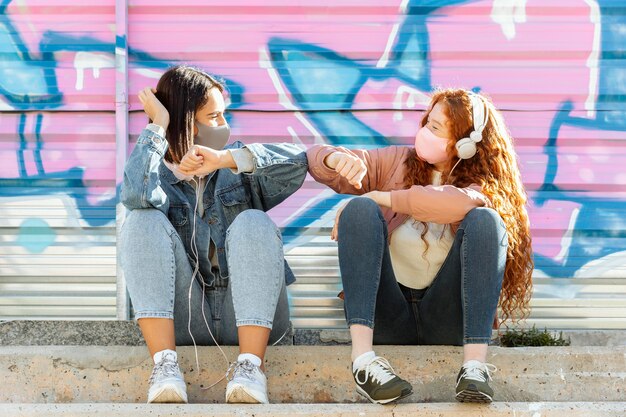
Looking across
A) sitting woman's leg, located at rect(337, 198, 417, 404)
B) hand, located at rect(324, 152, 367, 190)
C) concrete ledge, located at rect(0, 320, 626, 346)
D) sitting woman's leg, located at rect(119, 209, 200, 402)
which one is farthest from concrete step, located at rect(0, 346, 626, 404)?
concrete ledge, located at rect(0, 320, 626, 346)

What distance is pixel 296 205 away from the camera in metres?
3.91

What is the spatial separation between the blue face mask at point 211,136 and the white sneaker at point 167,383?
846 mm

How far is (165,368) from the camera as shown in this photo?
2.68 meters

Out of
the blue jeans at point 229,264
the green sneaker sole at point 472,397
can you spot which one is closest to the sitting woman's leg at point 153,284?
the blue jeans at point 229,264

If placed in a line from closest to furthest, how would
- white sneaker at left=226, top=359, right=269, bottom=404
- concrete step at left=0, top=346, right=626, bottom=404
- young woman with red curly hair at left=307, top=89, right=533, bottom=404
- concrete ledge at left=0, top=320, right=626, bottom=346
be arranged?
white sneaker at left=226, top=359, right=269, bottom=404 → young woman with red curly hair at left=307, top=89, right=533, bottom=404 → concrete step at left=0, top=346, right=626, bottom=404 → concrete ledge at left=0, top=320, right=626, bottom=346

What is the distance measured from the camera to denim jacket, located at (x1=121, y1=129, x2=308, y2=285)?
2924mm

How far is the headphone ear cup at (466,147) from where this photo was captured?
3.03 m

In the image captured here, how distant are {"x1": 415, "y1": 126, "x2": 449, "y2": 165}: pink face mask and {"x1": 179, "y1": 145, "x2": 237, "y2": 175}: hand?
71 cm

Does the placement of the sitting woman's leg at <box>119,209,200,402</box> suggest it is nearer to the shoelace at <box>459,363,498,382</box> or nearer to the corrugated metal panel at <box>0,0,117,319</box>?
the shoelace at <box>459,363,498,382</box>

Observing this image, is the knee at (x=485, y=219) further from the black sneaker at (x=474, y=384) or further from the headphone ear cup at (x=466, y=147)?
the black sneaker at (x=474, y=384)

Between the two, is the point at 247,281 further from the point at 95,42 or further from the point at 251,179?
the point at 95,42

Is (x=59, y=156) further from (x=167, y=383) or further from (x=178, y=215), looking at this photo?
(x=167, y=383)

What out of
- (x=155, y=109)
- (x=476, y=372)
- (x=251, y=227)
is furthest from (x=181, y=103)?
(x=476, y=372)

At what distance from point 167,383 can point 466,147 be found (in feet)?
4.29
